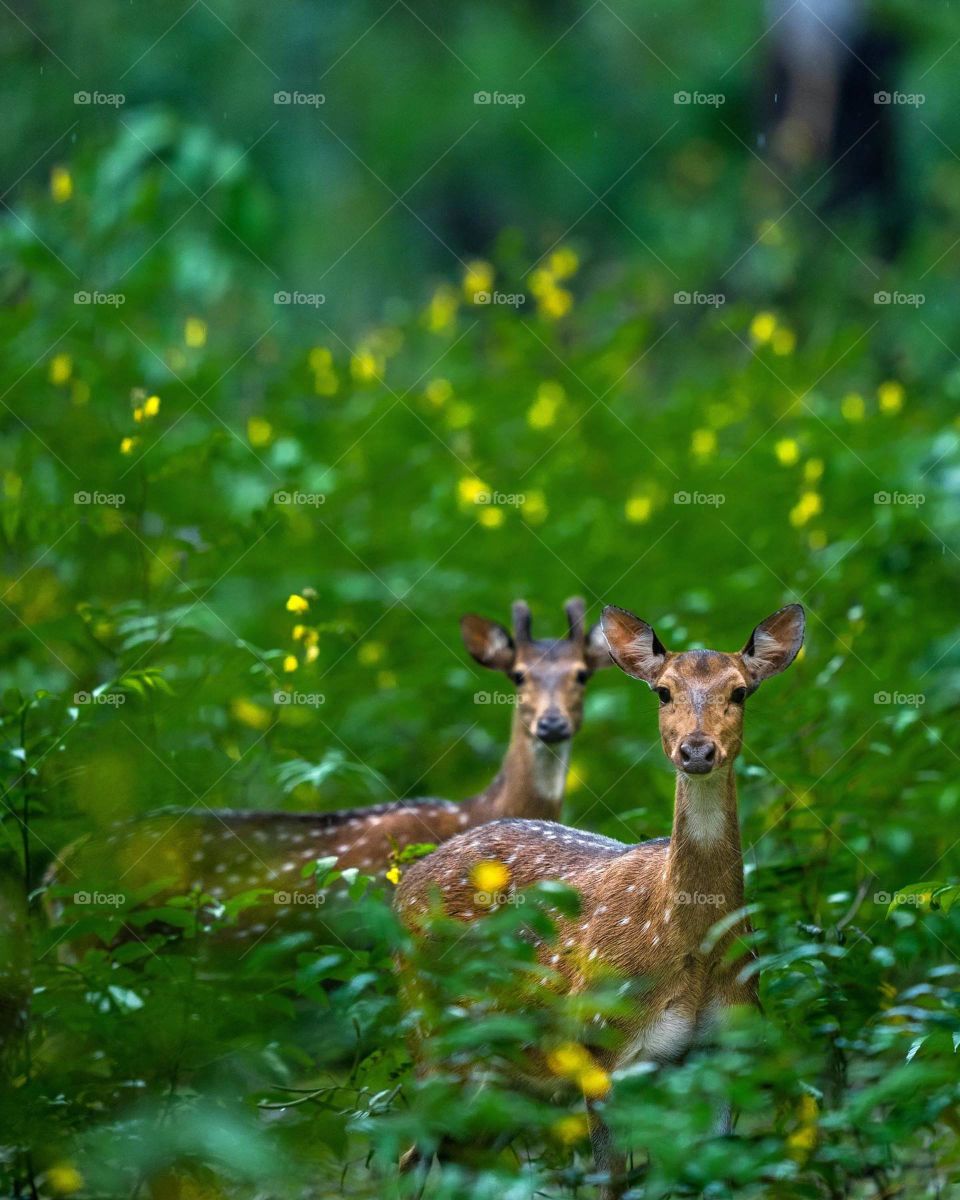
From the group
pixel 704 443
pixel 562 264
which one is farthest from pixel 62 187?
pixel 704 443

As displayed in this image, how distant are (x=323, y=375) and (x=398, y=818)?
4.85m

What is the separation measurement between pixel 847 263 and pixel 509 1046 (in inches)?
467

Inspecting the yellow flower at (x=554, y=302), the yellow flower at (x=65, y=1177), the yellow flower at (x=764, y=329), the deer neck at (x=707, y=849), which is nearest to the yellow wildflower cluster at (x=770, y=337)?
the yellow flower at (x=764, y=329)

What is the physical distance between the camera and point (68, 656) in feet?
26.8

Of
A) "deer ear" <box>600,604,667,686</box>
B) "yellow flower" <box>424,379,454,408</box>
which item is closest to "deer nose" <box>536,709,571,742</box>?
"deer ear" <box>600,604,667,686</box>

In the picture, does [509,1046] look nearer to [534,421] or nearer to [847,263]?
[534,421]

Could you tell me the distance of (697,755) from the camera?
199 inches

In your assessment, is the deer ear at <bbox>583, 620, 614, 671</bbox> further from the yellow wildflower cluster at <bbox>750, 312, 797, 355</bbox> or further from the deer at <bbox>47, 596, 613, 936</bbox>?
the yellow wildflower cluster at <bbox>750, 312, 797, 355</bbox>

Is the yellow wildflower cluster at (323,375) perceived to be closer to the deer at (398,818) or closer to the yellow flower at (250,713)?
the yellow flower at (250,713)

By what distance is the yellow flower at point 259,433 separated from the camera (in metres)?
10.5

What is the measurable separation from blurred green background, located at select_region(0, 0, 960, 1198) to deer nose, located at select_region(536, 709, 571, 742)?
1.51ft

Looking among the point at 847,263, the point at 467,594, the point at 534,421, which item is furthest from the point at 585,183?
the point at 467,594

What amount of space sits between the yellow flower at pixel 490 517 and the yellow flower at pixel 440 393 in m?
1.76

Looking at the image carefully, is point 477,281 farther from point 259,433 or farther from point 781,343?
point 781,343
